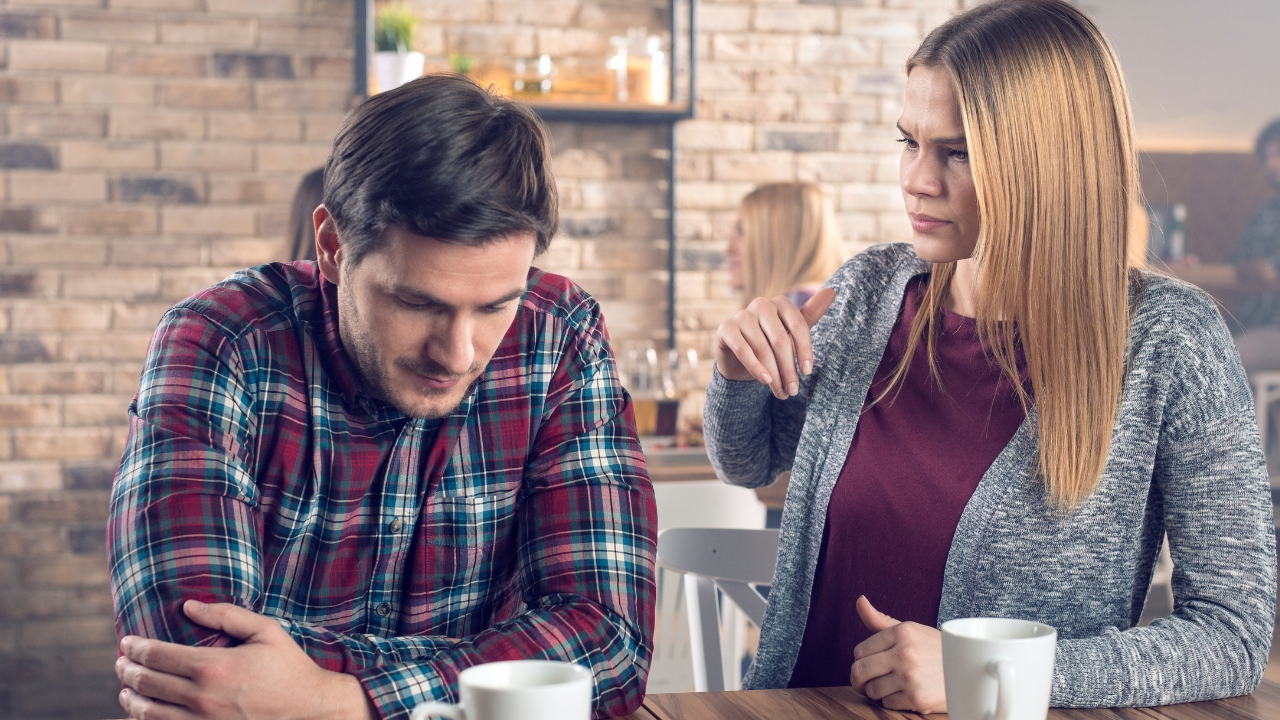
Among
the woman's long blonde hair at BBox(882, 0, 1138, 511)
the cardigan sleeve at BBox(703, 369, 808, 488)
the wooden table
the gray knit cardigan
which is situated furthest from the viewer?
the cardigan sleeve at BBox(703, 369, 808, 488)

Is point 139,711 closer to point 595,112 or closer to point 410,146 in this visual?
point 410,146

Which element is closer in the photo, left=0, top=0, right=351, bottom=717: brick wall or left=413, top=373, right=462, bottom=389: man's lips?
left=413, top=373, right=462, bottom=389: man's lips

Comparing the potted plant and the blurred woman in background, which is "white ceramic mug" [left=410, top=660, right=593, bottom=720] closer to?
the blurred woman in background

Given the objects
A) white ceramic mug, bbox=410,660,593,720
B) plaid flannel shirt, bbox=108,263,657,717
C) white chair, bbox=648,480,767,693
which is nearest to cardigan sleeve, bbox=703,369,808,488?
plaid flannel shirt, bbox=108,263,657,717

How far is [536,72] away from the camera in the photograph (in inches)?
136

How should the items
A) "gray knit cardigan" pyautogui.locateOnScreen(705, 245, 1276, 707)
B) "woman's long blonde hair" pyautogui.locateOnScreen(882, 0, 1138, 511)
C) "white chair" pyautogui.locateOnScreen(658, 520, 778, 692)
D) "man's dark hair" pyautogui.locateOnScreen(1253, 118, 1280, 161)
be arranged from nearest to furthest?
"gray knit cardigan" pyautogui.locateOnScreen(705, 245, 1276, 707), "woman's long blonde hair" pyautogui.locateOnScreen(882, 0, 1138, 511), "white chair" pyautogui.locateOnScreen(658, 520, 778, 692), "man's dark hair" pyautogui.locateOnScreen(1253, 118, 1280, 161)

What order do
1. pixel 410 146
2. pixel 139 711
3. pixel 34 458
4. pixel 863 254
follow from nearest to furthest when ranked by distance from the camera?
pixel 139 711 → pixel 410 146 → pixel 863 254 → pixel 34 458

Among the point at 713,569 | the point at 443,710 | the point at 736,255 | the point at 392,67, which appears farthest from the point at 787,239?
the point at 443,710

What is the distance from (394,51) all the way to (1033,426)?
2.49 meters

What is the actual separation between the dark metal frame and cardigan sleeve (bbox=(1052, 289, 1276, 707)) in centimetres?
238

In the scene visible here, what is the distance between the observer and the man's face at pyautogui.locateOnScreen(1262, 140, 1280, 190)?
3.47 metres

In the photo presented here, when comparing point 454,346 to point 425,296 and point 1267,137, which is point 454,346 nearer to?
point 425,296

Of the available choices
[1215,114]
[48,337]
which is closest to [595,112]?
[48,337]

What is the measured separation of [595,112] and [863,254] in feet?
6.68
